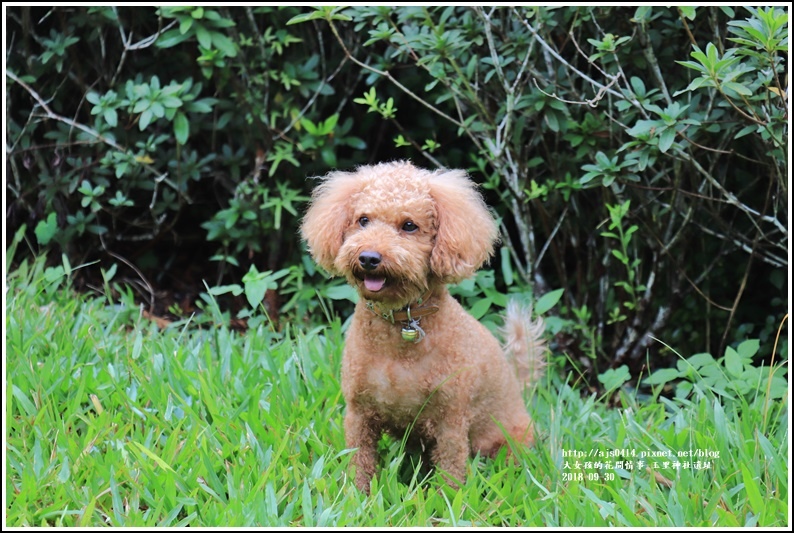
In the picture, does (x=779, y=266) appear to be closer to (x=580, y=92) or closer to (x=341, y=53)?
(x=580, y=92)

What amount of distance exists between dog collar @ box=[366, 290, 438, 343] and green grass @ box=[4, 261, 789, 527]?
0.48 metres

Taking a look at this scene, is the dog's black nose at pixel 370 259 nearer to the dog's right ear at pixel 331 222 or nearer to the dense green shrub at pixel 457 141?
the dog's right ear at pixel 331 222

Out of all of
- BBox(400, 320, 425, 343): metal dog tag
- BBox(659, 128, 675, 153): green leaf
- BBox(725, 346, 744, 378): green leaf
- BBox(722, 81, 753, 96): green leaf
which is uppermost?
BBox(722, 81, 753, 96): green leaf

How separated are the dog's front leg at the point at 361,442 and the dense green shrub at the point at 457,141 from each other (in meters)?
1.02

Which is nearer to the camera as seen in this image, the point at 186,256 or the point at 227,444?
the point at 227,444

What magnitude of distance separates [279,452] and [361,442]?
283 millimetres

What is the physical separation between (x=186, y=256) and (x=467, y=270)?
9.30ft

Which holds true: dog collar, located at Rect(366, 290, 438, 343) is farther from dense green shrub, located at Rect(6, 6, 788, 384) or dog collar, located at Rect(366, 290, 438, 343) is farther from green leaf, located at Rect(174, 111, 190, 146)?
green leaf, located at Rect(174, 111, 190, 146)

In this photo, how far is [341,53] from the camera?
4.16 m

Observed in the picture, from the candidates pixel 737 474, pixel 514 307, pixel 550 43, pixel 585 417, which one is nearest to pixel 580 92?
pixel 550 43

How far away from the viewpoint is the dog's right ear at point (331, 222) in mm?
2574

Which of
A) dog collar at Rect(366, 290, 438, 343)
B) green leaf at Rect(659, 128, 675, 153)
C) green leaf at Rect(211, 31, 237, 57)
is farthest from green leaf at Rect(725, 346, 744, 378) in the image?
green leaf at Rect(211, 31, 237, 57)

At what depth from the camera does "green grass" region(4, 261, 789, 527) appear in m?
2.46

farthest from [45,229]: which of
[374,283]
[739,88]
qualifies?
[739,88]
